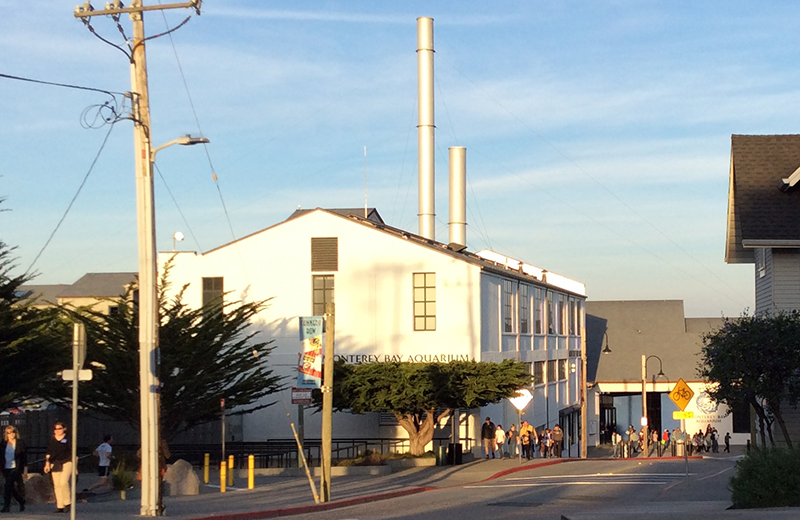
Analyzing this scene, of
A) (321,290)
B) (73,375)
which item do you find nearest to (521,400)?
(321,290)

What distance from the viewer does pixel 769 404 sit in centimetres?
2848

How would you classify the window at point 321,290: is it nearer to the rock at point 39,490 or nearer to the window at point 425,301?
the window at point 425,301

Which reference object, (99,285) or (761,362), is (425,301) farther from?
(99,285)

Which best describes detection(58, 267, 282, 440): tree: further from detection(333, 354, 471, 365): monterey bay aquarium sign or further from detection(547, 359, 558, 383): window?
detection(547, 359, 558, 383): window

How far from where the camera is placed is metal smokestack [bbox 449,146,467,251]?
210ft

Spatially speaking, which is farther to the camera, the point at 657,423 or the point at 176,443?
the point at 657,423

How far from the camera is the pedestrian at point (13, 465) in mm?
19625

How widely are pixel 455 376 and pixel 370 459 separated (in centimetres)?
452

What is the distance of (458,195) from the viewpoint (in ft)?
214

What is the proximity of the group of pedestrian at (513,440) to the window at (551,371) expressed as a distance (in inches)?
257

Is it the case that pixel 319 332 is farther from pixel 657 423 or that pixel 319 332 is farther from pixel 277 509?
pixel 657 423

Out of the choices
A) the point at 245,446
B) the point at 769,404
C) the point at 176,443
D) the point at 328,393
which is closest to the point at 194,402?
the point at 245,446

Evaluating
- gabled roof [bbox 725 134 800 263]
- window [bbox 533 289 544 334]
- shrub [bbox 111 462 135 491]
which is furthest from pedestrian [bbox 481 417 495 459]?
shrub [bbox 111 462 135 491]

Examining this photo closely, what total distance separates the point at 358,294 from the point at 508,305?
7.64 metres
